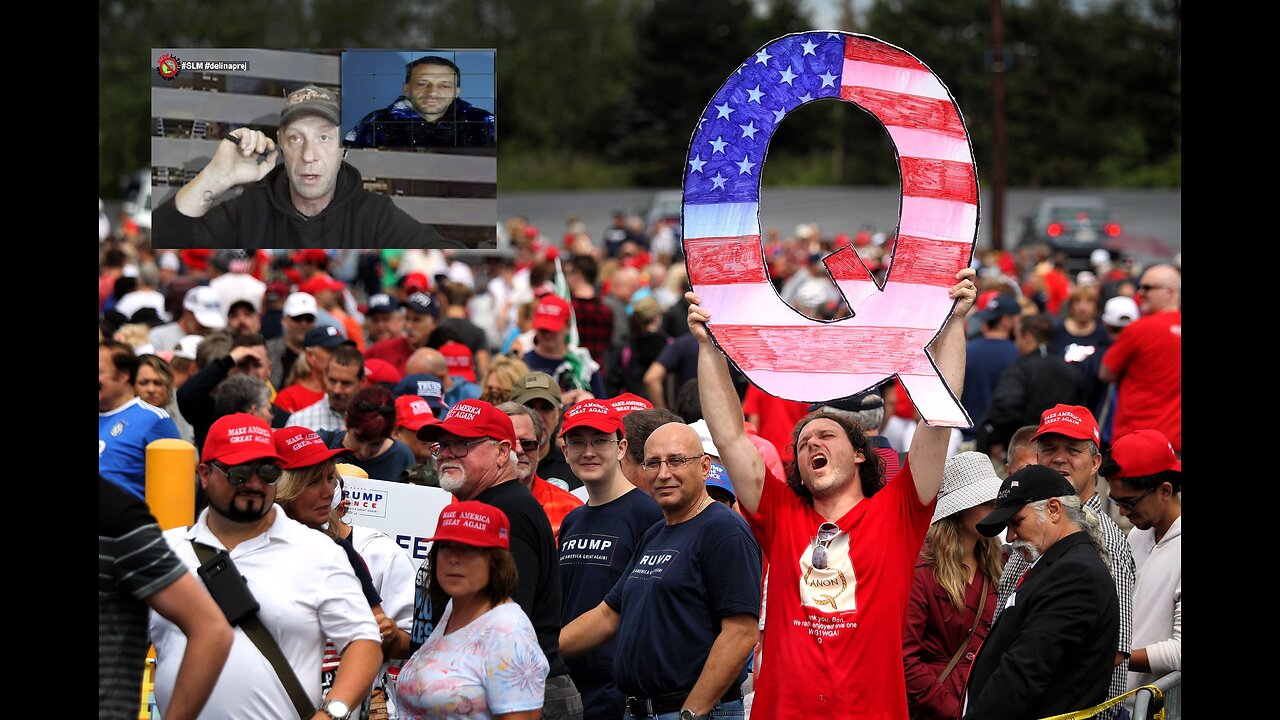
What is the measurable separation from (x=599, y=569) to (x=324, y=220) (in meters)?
2.04

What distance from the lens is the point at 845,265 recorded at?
191 inches

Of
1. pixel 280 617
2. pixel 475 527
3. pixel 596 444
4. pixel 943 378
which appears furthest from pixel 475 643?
pixel 943 378

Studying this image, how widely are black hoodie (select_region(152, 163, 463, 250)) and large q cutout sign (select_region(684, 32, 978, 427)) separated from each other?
5.96ft

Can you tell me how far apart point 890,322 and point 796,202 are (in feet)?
141

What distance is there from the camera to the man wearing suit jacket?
4.57 metres

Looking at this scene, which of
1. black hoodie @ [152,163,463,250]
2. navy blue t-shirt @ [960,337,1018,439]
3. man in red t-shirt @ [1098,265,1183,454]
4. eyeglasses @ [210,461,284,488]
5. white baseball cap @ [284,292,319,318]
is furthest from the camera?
navy blue t-shirt @ [960,337,1018,439]

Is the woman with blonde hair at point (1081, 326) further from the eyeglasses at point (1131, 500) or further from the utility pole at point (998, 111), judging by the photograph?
the utility pole at point (998, 111)

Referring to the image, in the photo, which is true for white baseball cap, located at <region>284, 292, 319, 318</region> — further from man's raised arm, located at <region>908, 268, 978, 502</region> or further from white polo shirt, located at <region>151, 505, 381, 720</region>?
man's raised arm, located at <region>908, 268, 978, 502</region>

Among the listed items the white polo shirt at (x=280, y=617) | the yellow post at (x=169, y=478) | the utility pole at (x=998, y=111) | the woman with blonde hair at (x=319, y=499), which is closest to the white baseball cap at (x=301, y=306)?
the yellow post at (x=169, y=478)

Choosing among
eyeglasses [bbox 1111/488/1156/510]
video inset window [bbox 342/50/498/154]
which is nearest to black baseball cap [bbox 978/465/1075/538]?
eyeglasses [bbox 1111/488/1156/510]

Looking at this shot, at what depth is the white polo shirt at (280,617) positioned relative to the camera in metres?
4.21

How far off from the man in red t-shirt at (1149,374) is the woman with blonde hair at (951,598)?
14.4 feet

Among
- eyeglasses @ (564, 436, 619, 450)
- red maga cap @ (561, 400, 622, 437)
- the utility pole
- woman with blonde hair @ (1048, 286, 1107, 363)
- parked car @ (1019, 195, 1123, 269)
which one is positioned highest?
the utility pole
